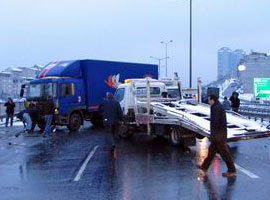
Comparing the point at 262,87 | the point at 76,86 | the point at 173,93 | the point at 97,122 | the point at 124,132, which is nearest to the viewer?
the point at 124,132

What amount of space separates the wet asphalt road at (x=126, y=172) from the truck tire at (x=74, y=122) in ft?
18.4

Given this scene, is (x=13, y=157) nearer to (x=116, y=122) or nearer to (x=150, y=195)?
(x=116, y=122)

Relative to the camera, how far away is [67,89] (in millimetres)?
19969

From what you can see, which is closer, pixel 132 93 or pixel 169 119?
pixel 169 119

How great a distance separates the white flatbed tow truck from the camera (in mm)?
11992

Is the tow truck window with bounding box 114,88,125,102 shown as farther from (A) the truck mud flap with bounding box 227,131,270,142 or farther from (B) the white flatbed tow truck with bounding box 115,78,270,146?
(A) the truck mud flap with bounding box 227,131,270,142

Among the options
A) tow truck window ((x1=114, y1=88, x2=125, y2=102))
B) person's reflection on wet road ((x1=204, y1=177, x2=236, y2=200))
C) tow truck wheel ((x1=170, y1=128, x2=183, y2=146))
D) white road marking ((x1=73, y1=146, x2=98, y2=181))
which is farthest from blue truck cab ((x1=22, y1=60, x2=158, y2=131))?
person's reflection on wet road ((x1=204, y1=177, x2=236, y2=200))

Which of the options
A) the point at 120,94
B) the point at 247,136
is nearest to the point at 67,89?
the point at 120,94

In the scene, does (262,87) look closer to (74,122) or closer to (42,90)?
(74,122)

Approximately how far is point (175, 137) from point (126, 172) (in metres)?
4.37

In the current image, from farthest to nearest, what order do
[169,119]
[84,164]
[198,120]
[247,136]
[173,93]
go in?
[173,93]
[169,119]
[198,120]
[247,136]
[84,164]

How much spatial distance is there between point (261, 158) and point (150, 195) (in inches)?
191

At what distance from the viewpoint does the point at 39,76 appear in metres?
21.5

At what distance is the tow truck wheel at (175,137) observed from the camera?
507 inches
